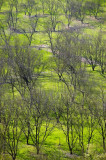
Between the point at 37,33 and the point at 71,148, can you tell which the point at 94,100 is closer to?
the point at 71,148

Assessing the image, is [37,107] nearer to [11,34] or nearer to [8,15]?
[11,34]

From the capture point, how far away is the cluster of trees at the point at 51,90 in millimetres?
45156

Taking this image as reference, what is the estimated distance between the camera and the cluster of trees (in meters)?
45.2

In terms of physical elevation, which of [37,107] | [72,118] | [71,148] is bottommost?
[71,148]

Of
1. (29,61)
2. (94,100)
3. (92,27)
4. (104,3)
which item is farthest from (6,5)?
(94,100)

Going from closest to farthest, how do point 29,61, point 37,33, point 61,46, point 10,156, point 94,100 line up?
point 10,156 < point 94,100 < point 29,61 < point 61,46 < point 37,33

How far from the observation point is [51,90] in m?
71.0

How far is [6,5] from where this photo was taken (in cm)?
14012

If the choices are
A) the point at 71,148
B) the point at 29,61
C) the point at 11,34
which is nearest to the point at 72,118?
the point at 71,148

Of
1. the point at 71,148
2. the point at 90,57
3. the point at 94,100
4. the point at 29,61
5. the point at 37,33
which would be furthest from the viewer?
the point at 37,33

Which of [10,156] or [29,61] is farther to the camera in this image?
[29,61]

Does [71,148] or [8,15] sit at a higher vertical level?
[8,15]

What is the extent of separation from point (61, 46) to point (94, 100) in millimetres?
37603

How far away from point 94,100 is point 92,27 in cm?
8288
